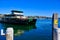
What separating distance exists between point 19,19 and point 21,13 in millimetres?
4091

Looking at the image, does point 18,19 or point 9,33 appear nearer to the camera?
point 9,33

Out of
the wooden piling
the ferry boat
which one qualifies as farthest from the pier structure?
the ferry boat

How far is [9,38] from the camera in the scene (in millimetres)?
4113

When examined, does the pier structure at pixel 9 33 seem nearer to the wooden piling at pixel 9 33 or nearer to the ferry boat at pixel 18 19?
the wooden piling at pixel 9 33

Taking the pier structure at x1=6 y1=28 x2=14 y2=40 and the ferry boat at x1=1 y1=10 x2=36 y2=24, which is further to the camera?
the ferry boat at x1=1 y1=10 x2=36 y2=24

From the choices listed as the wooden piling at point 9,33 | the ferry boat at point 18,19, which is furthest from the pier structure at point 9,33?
the ferry boat at point 18,19

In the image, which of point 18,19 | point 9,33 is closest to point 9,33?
point 9,33

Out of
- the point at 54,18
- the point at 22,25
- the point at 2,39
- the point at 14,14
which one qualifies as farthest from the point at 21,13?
the point at 54,18

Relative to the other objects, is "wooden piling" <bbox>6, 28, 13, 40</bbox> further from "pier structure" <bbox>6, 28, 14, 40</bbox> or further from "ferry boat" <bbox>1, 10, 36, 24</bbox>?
"ferry boat" <bbox>1, 10, 36, 24</bbox>

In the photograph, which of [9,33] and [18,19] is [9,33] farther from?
[18,19]

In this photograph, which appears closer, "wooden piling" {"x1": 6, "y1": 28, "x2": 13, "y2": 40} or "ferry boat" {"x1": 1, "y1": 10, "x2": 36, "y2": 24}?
"wooden piling" {"x1": 6, "y1": 28, "x2": 13, "y2": 40}

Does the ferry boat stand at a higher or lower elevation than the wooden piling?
lower

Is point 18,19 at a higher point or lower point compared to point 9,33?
lower

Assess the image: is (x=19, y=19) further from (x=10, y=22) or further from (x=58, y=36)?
(x=58, y=36)
